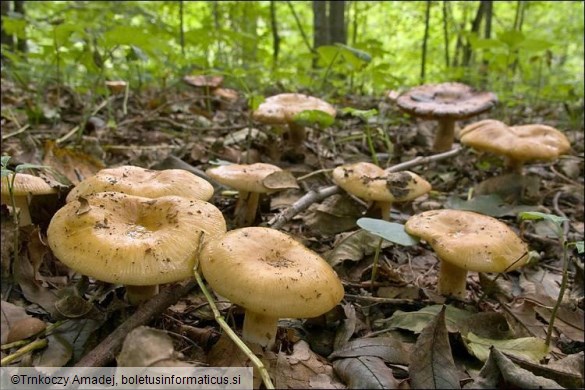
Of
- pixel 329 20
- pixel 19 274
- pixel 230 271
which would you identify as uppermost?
pixel 329 20

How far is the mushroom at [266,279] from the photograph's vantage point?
1850 mm

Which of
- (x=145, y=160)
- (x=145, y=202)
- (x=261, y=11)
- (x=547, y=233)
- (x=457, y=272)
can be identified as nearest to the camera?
(x=145, y=202)

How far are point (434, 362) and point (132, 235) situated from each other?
140cm

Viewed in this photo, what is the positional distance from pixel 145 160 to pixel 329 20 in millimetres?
6937

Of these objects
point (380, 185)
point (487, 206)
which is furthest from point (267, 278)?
point (487, 206)

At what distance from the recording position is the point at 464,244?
2500mm

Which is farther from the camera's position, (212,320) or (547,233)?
(547,233)

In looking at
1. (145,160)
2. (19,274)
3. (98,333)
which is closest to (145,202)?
(98,333)

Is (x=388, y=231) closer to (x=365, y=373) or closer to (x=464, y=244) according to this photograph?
(x=464, y=244)

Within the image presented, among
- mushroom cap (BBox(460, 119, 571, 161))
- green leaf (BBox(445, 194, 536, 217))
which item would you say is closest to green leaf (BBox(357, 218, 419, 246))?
green leaf (BBox(445, 194, 536, 217))

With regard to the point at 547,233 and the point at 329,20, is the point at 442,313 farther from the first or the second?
the point at 329,20

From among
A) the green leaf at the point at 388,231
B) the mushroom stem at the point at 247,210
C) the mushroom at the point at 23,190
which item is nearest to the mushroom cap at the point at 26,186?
the mushroom at the point at 23,190

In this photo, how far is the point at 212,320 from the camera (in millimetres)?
2422

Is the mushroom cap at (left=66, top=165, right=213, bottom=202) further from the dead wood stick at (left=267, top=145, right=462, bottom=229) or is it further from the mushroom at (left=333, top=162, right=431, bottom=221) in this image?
the mushroom at (left=333, top=162, right=431, bottom=221)
